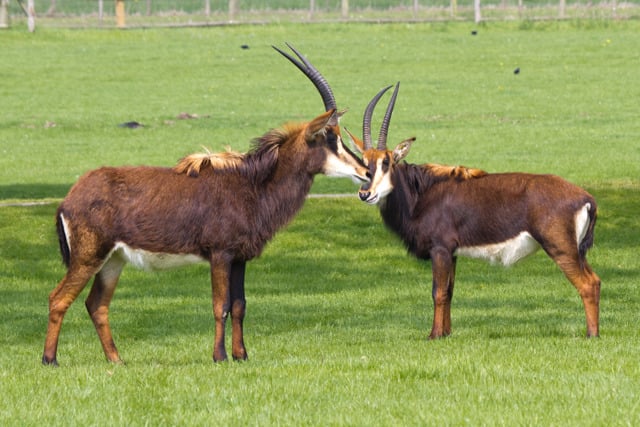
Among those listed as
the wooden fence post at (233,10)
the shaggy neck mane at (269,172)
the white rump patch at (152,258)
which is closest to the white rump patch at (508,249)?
the shaggy neck mane at (269,172)

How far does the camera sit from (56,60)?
47812 mm

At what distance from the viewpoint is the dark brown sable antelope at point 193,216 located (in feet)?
36.6

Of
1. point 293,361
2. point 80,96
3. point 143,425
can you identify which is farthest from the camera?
point 80,96

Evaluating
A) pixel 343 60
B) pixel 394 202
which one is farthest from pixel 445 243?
pixel 343 60

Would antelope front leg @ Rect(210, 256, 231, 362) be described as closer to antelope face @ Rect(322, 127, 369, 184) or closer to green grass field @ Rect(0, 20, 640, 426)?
green grass field @ Rect(0, 20, 640, 426)

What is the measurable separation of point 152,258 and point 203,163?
0.99 meters

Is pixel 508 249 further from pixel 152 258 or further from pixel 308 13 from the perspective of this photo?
pixel 308 13

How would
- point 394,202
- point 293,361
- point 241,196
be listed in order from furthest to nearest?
point 394,202 → point 241,196 → point 293,361

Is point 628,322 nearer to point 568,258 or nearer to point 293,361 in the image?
point 568,258

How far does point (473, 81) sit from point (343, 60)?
18.3 ft

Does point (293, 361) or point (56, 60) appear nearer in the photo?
point (293, 361)

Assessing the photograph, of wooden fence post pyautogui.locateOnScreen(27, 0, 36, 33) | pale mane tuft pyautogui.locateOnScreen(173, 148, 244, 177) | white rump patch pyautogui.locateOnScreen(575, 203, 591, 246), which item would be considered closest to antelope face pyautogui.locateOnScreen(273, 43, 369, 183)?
pale mane tuft pyautogui.locateOnScreen(173, 148, 244, 177)

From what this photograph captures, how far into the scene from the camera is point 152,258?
1125cm

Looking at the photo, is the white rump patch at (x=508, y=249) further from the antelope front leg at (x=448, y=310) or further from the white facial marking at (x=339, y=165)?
the white facial marking at (x=339, y=165)
